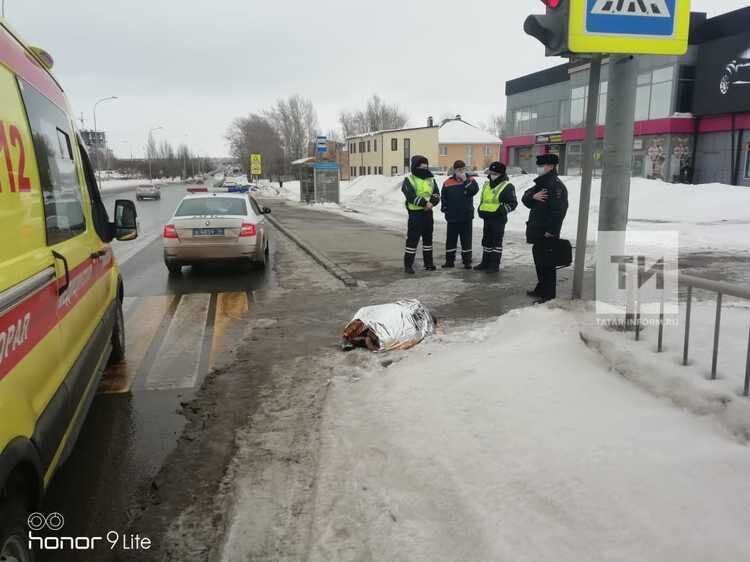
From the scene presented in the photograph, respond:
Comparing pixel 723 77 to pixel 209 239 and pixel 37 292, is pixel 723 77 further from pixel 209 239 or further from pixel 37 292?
pixel 37 292

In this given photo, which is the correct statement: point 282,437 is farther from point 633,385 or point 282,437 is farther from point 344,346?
point 633,385

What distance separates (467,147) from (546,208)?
231ft

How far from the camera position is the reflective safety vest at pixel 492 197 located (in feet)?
30.8

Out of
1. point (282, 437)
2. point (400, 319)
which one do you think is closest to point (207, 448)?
point (282, 437)

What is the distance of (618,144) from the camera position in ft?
17.5

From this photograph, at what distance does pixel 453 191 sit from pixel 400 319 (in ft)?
15.6

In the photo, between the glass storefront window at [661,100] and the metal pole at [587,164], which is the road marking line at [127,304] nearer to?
the metal pole at [587,164]

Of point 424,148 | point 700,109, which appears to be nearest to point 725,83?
point 700,109

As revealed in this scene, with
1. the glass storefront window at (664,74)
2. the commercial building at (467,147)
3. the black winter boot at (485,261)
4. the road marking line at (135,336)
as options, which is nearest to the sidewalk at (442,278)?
the black winter boot at (485,261)

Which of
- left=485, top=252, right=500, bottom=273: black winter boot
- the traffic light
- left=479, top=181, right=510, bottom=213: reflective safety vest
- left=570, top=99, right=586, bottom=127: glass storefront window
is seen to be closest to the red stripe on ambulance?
the traffic light

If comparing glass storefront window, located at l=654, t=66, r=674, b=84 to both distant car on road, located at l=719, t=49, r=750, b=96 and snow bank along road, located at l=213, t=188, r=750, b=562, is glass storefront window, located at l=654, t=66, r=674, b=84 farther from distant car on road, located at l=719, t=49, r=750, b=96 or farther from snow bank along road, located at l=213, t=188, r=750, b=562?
snow bank along road, located at l=213, t=188, r=750, b=562

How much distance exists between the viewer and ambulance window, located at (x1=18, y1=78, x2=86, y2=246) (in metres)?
2.81

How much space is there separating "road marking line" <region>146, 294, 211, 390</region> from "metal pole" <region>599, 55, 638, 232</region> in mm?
4000

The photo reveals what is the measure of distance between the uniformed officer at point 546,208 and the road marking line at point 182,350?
4078 millimetres
